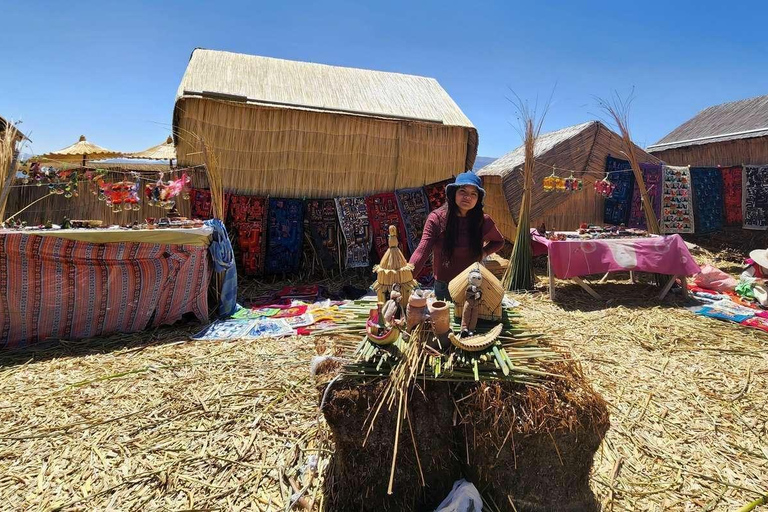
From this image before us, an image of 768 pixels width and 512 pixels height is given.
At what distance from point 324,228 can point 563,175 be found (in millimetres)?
5043

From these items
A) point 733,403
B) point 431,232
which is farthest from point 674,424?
point 431,232

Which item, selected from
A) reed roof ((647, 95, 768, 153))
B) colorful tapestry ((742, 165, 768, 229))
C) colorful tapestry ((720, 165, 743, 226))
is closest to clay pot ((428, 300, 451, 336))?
colorful tapestry ((720, 165, 743, 226))

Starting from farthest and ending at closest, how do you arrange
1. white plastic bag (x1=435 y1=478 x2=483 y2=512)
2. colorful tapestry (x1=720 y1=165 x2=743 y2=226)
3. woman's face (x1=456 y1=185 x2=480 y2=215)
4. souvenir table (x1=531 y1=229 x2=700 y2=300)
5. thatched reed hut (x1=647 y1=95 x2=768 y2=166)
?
thatched reed hut (x1=647 y1=95 x2=768 y2=166) → colorful tapestry (x1=720 y1=165 x2=743 y2=226) → souvenir table (x1=531 y1=229 x2=700 y2=300) → woman's face (x1=456 y1=185 x2=480 y2=215) → white plastic bag (x1=435 y1=478 x2=483 y2=512)

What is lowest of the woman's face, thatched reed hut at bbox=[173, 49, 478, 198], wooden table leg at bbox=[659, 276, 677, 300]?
wooden table leg at bbox=[659, 276, 677, 300]

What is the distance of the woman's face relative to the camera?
8.43 ft

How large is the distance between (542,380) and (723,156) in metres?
11.6

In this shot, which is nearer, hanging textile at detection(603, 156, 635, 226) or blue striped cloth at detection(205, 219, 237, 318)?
blue striped cloth at detection(205, 219, 237, 318)

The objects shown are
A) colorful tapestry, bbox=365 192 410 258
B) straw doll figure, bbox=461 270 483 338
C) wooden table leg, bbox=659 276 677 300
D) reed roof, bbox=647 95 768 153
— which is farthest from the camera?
reed roof, bbox=647 95 768 153

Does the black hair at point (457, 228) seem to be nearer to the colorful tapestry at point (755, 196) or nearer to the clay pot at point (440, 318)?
the clay pot at point (440, 318)

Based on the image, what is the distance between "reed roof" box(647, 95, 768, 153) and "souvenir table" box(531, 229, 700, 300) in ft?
20.5

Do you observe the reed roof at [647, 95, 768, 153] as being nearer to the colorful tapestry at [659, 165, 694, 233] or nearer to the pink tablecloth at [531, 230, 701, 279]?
the colorful tapestry at [659, 165, 694, 233]

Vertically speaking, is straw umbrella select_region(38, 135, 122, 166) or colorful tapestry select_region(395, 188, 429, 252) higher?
straw umbrella select_region(38, 135, 122, 166)

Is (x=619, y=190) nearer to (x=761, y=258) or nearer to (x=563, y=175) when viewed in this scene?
(x=563, y=175)

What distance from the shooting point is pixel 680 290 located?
19.8 feet
